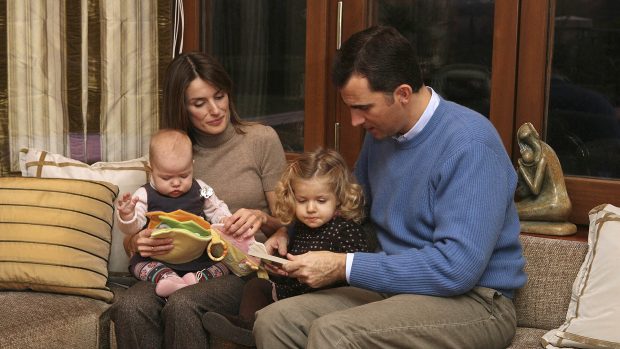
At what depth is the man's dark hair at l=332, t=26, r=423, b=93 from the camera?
222 centimetres

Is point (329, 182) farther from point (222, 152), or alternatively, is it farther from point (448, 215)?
point (222, 152)

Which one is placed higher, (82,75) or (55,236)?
(82,75)

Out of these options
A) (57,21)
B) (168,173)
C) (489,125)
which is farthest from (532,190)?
(57,21)

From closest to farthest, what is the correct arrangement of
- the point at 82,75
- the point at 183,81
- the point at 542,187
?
the point at 542,187, the point at 183,81, the point at 82,75

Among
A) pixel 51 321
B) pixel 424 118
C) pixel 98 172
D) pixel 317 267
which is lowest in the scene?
pixel 51 321

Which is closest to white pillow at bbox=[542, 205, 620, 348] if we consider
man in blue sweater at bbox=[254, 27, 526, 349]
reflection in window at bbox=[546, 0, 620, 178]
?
man in blue sweater at bbox=[254, 27, 526, 349]

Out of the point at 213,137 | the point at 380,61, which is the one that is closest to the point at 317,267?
the point at 380,61

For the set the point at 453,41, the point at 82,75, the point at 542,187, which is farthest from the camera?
the point at 82,75

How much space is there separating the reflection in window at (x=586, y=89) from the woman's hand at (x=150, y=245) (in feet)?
4.10

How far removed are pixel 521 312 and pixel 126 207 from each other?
1193mm

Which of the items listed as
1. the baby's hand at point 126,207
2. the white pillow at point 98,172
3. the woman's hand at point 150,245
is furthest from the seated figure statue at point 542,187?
the white pillow at point 98,172

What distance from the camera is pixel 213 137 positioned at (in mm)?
2822

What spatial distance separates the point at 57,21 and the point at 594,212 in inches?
79.4

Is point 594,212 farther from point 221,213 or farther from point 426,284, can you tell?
point 221,213
